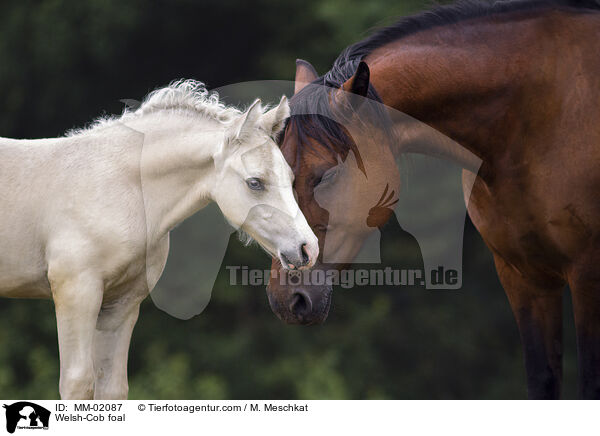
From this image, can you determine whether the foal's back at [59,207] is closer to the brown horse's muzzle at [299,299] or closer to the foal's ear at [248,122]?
the foal's ear at [248,122]

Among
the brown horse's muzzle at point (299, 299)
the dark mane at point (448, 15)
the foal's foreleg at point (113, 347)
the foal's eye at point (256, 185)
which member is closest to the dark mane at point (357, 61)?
the dark mane at point (448, 15)

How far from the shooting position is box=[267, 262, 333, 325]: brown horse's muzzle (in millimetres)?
2762

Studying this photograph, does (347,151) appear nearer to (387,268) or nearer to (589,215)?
(589,215)

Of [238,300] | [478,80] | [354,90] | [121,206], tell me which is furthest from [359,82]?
[238,300]

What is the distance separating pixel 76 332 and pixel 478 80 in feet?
5.60

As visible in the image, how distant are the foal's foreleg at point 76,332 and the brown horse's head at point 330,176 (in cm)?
64

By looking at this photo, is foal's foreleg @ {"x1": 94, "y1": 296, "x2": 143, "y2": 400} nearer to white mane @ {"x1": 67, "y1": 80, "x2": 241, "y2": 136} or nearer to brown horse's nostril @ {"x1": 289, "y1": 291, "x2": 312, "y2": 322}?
brown horse's nostril @ {"x1": 289, "y1": 291, "x2": 312, "y2": 322}

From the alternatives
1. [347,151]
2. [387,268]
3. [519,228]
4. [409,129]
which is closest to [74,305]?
[347,151]

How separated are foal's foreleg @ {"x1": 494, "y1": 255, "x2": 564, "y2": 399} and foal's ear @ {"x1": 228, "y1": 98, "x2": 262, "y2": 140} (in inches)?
48.0

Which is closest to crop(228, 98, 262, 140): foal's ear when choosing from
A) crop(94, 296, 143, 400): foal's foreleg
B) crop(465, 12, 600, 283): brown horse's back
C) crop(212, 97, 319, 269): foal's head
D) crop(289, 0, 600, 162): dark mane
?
crop(212, 97, 319, 269): foal's head

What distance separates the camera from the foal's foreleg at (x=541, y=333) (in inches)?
123

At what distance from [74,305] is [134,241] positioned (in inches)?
11.8

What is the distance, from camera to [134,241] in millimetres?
2709
